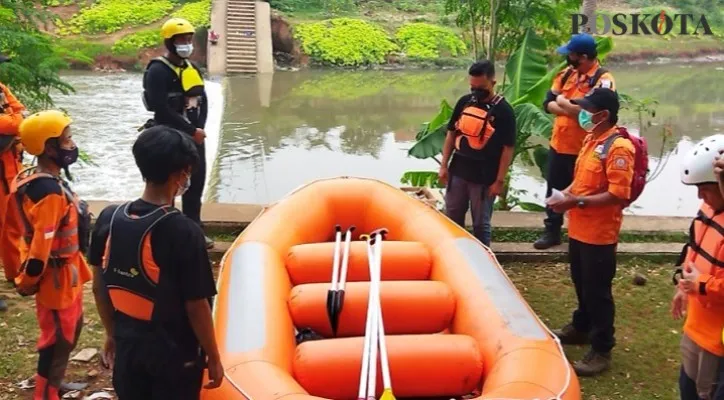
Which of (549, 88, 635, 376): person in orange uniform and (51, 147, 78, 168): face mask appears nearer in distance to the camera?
(51, 147, 78, 168): face mask

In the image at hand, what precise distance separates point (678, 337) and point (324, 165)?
260 inches

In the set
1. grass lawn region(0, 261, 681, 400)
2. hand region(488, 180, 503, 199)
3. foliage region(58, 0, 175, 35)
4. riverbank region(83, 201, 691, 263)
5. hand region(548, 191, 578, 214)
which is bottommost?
grass lawn region(0, 261, 681, 400)

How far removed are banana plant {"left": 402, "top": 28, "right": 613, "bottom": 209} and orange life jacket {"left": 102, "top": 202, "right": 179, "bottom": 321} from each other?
3.75 metres

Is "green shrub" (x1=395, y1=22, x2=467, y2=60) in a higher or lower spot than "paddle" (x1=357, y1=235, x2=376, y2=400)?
higher

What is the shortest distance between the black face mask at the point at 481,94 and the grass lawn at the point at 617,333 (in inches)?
52.1

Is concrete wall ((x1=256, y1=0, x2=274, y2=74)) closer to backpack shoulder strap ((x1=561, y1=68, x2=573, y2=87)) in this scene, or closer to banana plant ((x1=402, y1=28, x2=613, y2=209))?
banana plant ((x1=402, y1=28, x2=613, y2=209))

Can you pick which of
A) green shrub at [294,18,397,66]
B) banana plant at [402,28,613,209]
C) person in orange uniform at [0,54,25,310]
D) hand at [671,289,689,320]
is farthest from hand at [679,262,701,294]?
green shrub at [294,18,397,66]

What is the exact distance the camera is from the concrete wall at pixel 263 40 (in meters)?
18.8

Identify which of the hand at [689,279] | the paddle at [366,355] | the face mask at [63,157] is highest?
the face mask at [63,157]

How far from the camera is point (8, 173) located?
4328mm

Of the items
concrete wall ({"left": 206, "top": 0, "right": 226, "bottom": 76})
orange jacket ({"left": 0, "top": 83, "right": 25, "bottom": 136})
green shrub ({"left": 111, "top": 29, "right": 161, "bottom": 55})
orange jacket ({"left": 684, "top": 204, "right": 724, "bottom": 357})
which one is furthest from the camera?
green shrub ({"left": 111, "top": 29, "right": 161, "bottom": 55})

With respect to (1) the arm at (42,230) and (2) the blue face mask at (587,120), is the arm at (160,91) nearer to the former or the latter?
(1) the arm at (42,230)

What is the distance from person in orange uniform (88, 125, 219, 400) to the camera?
2350mm

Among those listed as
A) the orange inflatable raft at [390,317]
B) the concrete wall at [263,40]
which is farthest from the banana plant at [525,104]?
the concrete wall at [263,40]
